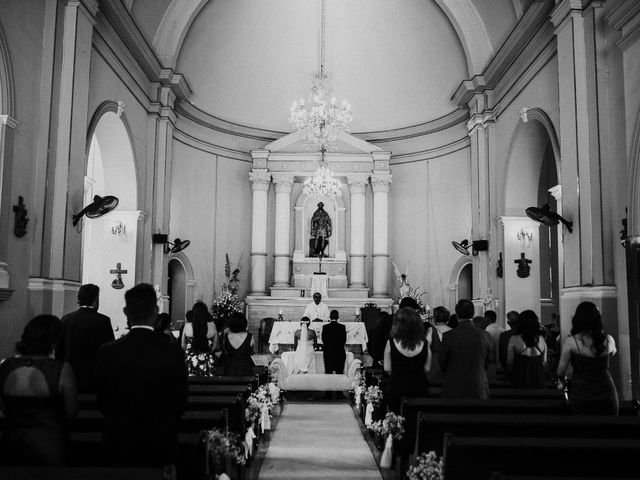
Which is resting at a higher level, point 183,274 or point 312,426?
point 183,274

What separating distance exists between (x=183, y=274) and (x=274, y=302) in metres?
2.44

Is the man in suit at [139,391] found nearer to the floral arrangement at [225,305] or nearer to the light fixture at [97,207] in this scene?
the light fixture at [97,207]

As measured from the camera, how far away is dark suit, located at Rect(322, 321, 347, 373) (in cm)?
1089

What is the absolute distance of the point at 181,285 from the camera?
16.6m

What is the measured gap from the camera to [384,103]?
18.7m

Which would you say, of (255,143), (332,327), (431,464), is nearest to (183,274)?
(255,143)

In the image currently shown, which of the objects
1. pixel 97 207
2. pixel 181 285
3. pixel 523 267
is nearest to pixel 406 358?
pixel 97 207

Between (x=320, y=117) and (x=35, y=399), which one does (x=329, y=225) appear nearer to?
(x=320, y=117)

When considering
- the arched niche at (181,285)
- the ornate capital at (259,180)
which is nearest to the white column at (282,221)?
the ornate capital at (259,180)

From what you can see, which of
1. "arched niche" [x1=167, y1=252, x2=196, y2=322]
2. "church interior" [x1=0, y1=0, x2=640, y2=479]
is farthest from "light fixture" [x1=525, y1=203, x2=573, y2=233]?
"arched niche" [x1=167, y1=252, x2=196, y2=322]

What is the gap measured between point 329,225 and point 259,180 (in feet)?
7.66

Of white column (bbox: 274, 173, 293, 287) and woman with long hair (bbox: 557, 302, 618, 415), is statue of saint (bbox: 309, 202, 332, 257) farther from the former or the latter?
woman with long hair (bbox: 557, 302, 618, 415)

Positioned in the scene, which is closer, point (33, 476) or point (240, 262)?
point (33, 476)

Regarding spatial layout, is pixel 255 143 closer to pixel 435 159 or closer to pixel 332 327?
pixel 435 159
